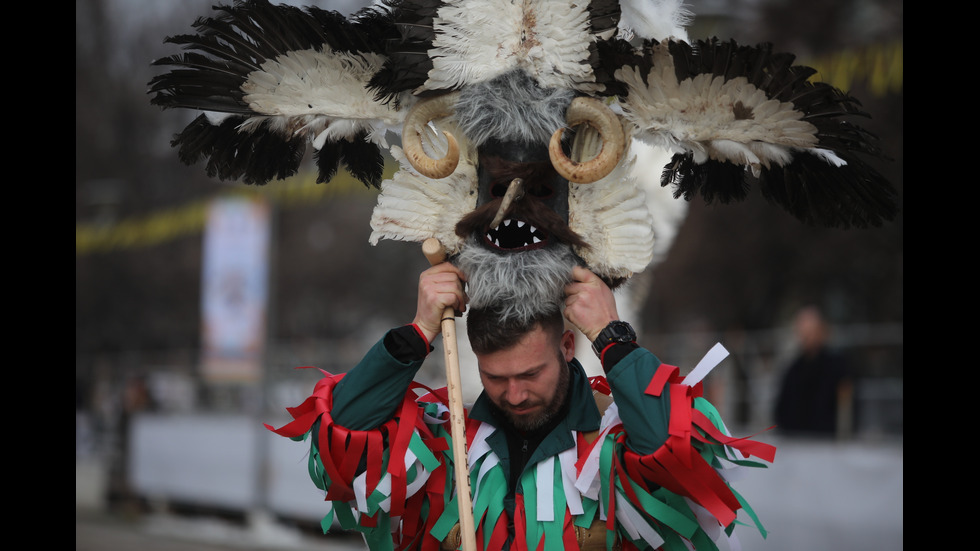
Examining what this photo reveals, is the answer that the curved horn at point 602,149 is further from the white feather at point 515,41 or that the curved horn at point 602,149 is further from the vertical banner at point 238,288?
the vertical banner at point 238,288

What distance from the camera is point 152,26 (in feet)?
67.4

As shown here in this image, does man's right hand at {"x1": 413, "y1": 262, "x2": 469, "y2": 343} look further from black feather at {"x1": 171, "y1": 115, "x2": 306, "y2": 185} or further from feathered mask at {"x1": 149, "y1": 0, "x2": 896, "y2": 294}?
black feather at {"x1": 171, "y1": 115, "x2": 306, "y2": 185}

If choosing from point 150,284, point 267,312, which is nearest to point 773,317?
point 267,312

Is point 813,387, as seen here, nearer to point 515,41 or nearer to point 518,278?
point 518,278

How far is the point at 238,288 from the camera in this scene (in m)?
9.51

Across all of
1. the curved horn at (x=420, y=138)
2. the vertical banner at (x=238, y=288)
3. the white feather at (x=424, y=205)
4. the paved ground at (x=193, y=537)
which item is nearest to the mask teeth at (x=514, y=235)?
the white feather at (x=424, y=205)

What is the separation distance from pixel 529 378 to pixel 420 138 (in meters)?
Answer: 0.76

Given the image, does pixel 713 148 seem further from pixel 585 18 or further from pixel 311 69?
pixel 311 69

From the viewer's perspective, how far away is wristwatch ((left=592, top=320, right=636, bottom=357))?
2834 millimetres

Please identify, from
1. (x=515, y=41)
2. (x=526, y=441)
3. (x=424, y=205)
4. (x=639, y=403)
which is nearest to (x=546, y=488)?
(x=526, y=441)

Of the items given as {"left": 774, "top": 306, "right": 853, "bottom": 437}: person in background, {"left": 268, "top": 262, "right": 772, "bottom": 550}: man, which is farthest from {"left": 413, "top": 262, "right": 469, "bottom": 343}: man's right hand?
{"left": 774, "top": 306, "right": 853, "bottom": 437}: person in background

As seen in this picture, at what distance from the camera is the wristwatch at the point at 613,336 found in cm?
283

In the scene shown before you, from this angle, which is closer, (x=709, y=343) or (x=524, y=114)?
(x=524, y=114)

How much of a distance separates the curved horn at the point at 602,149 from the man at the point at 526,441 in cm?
32
